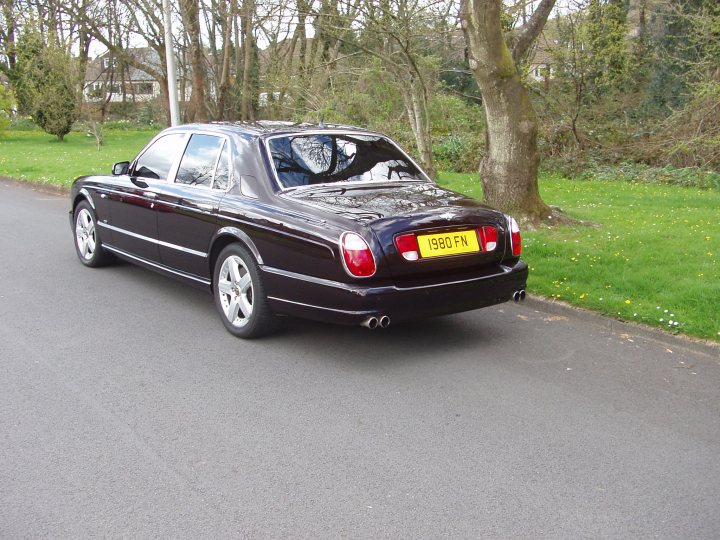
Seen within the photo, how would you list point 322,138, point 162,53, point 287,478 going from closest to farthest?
point 287,478 < point 322,138 < point 162,53

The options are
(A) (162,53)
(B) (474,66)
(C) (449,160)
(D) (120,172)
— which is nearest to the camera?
(D) (120,172)

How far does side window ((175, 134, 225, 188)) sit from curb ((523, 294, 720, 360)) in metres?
3.01

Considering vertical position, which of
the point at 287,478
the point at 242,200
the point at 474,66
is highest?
the point at 474,66

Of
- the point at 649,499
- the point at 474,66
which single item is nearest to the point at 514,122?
the point at 474,66

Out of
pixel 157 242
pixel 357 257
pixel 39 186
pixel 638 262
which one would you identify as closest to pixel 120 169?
pixel 157 242

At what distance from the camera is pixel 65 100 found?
102 ft

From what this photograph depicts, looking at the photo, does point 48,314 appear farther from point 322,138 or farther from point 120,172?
point 322,138

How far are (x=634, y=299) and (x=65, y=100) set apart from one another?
29829 mm

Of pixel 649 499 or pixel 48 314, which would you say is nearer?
pixel 649 499

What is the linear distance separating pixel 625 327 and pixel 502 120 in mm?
3974

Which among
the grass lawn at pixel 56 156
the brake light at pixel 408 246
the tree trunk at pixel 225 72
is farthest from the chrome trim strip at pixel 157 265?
the tree trunk at pixel 225 72

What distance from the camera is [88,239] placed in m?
7.91

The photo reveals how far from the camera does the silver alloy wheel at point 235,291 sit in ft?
18.0

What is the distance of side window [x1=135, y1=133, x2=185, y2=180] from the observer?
21.8 ft
